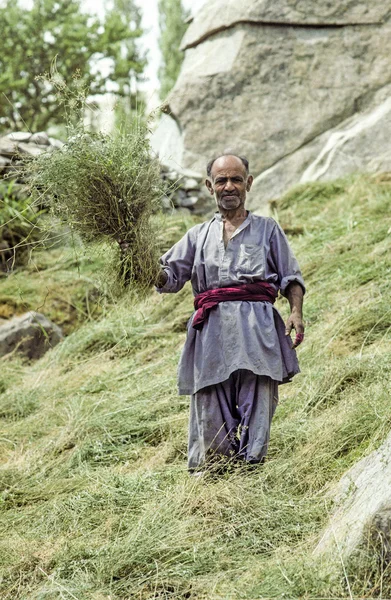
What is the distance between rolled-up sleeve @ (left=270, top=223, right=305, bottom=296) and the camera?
402cm

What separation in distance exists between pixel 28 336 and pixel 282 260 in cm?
385

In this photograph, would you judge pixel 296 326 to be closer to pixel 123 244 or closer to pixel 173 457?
pixel 123 244

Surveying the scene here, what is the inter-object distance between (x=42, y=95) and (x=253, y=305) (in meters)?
13.3

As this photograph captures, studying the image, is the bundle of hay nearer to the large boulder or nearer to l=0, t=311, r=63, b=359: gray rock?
l=0, t=311, r=63, b=359: gray rock

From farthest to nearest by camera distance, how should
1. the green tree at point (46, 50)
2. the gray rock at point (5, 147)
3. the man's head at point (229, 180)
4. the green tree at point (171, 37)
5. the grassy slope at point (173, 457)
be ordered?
the green tree at point (171, 37) < the green tree at point (46, 50) < the gray rock at point (5, 147) < the man's head at point (229, 180) < the grassy slope at point (173, 457)

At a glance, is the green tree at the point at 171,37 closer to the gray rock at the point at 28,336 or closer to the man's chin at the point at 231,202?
the gray rock at the point at 28,336

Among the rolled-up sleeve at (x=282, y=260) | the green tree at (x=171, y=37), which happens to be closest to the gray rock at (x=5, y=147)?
the rolled-up sleeve at (x=282, y=260)

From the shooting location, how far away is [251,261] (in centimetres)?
399

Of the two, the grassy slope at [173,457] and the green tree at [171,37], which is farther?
the green tree at [171,37]

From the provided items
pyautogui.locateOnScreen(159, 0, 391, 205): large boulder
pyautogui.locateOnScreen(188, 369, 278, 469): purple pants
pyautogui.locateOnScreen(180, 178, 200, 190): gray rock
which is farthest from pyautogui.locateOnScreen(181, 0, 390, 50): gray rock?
pyautogui.locateOnScreen(188, 369, 278, 469): purple pants

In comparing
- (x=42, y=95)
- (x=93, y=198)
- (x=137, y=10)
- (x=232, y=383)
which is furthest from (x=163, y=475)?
(x=137, y=10)

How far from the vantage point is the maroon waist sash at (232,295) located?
3994 mm

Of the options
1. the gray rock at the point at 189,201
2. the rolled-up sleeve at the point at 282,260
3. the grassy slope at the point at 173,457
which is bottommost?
the grassy slope at the point at 173,457

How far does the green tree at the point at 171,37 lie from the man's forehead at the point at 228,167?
54.5 ft
